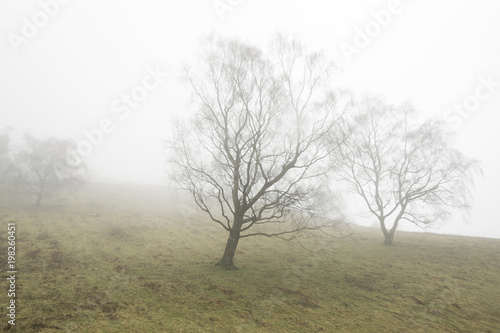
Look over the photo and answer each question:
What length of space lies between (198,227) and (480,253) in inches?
1038

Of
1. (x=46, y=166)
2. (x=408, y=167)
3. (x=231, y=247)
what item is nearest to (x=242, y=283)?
(x=231, y=247)

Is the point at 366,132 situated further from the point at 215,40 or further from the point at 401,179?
the point at 215,40

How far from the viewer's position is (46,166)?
2927 cm

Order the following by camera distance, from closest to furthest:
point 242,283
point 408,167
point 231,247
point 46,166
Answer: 1. point 242,283
2. point 231,247
3. point 408,167
4. point 46,166

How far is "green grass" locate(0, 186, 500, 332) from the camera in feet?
28.7

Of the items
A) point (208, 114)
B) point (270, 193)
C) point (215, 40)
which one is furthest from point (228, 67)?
point (270, 193)

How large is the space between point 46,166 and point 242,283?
3176 centimetres

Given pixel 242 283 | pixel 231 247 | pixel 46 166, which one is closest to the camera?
pixel 242 283

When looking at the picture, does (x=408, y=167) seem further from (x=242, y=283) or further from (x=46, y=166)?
(x=46, y=166)

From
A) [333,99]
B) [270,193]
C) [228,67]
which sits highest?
[228,67]

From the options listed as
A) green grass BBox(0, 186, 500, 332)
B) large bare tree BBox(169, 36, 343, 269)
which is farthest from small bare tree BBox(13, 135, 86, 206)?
large bare tree BBox(169, 36, 343, 269)

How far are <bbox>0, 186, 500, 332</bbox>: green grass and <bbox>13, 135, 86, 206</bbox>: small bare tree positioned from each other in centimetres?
708

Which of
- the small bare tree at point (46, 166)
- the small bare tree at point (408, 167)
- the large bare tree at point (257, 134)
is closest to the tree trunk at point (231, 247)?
the large bare tree at point (257, 134)

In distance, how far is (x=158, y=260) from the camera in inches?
624
